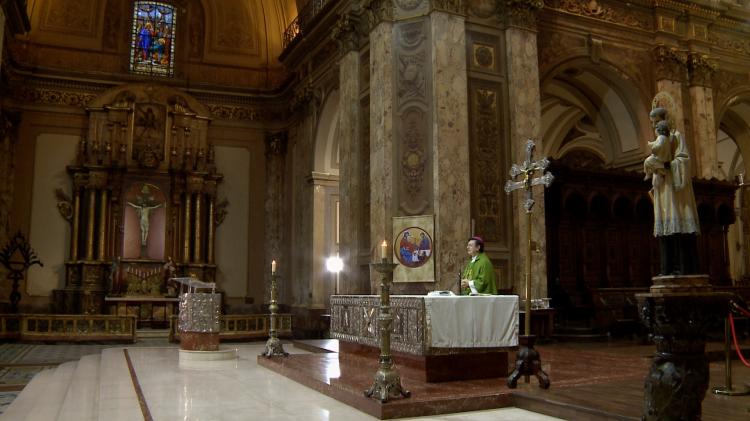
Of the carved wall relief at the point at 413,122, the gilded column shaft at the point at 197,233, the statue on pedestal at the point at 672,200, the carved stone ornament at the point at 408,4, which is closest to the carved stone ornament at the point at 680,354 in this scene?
the statue on pedestal at the point at 672,200

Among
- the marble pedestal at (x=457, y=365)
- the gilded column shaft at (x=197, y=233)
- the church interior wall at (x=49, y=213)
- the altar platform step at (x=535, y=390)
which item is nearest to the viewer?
the altar platform step at (x=535, y=390)

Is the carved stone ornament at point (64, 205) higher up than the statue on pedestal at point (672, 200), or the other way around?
the carved stone ornament at point (64, 205)

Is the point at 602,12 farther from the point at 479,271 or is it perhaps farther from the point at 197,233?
the point at 197,233

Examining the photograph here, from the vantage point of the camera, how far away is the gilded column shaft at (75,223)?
18.6 m

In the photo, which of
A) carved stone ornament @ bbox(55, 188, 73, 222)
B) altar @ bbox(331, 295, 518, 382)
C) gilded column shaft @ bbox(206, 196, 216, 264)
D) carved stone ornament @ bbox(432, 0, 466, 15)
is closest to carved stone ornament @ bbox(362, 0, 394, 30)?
carved stone ornament @ bbox(432, 0, 466, 15)

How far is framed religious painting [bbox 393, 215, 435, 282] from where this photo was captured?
1157 centimetres

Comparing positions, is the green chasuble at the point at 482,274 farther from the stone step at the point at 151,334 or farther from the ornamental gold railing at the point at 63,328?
the stone step at the point at 151,334

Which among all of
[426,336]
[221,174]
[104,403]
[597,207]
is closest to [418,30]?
[597,207]

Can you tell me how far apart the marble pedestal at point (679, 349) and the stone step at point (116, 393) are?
436 cm

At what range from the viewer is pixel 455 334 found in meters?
7.11

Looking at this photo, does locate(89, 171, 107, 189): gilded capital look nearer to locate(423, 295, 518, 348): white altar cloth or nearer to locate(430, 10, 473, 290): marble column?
locate(430, 10, 473, 290): marble column

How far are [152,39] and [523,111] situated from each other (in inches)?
539

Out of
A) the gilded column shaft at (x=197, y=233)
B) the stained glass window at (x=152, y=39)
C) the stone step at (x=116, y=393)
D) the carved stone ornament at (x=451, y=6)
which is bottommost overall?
the stone step at (x=116, y=393)

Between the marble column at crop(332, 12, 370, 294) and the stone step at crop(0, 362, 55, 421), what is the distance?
6035mm
